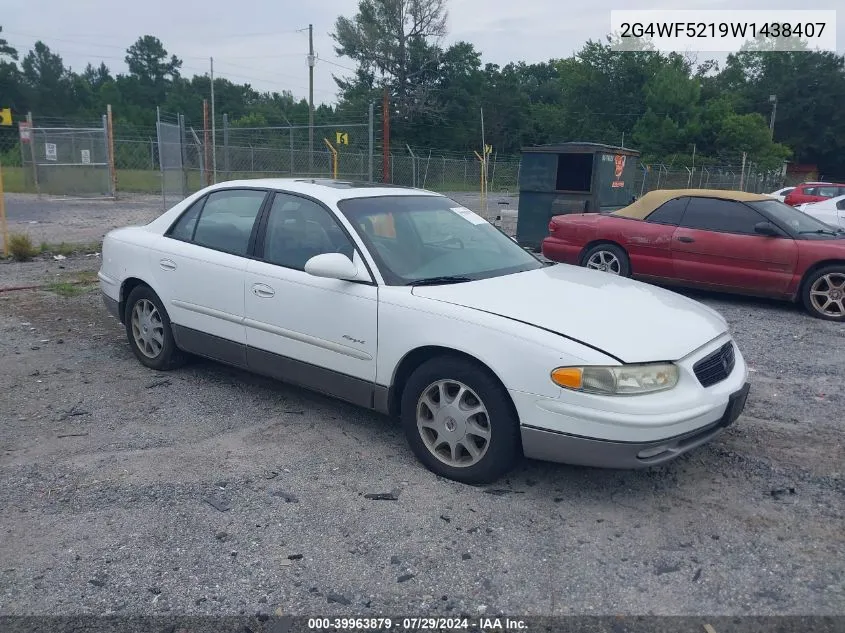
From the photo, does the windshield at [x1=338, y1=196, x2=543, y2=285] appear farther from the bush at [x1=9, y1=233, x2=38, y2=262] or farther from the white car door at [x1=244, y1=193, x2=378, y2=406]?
the bush at [x1=9, y1=233, x2=38, y2=262]

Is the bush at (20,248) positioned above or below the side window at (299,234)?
below

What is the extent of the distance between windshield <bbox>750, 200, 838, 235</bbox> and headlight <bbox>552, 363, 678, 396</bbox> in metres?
5.85

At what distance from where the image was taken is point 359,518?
3.49 m

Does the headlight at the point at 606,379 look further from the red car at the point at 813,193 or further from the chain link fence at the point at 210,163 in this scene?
the red car at the point at 813,193

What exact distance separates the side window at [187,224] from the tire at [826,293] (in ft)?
20.9

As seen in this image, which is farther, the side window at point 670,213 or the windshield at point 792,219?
the side window at point 670,213

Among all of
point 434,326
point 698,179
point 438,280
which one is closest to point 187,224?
point 438,280

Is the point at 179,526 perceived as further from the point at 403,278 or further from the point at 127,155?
the point at 127,155

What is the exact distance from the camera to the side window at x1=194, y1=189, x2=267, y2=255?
4.95 m

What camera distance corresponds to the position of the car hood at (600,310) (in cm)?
354

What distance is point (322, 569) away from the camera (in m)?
3.08

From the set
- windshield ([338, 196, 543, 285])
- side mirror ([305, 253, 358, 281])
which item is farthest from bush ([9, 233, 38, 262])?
side mirror ([305, 253, 358, 281])

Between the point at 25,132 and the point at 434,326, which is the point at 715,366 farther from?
the point at 25,132

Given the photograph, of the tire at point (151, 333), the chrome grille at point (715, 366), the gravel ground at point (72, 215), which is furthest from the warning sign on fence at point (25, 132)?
the chrome grille at point (715, 366)
